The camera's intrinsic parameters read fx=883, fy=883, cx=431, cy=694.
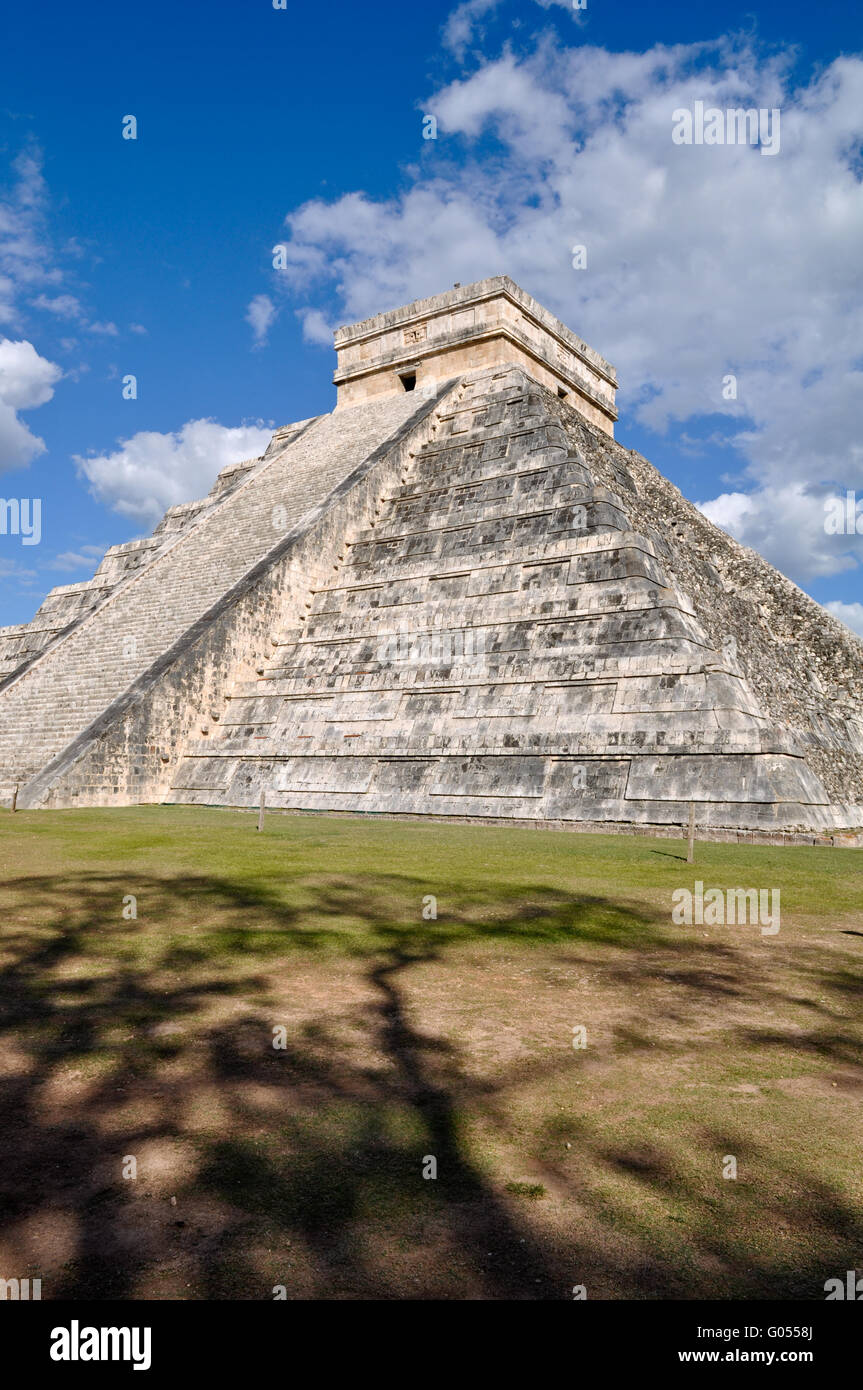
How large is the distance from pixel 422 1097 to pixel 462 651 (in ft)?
43.1

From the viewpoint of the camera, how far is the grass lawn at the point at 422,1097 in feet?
8.14

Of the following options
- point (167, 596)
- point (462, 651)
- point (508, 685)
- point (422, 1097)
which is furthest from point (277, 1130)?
point (167, 596)

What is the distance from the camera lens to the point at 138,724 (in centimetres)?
1688

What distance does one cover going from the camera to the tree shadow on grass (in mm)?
2430

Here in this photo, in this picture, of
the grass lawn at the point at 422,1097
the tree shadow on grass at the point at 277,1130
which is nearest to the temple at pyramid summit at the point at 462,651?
the grass lawn at the point at 422,1097

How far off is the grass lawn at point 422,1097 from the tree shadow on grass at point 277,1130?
0.01m

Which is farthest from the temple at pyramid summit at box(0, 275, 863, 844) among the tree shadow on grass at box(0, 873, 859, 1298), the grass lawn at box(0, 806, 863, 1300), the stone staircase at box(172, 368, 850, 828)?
the tree shadow on grass at box(0, 873, 859, 1298)

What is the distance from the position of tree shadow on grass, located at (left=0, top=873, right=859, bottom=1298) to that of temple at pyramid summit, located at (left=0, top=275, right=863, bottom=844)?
7698 mm

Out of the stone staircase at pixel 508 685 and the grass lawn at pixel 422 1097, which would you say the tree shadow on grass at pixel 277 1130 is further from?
the stone staircase at pixel 508 685

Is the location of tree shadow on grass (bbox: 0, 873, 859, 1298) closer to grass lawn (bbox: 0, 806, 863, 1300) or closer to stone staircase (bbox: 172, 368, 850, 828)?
grass lawn (bbox: 0, 806, 863, 1300)

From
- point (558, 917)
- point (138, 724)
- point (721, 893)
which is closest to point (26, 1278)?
point (558, 917)

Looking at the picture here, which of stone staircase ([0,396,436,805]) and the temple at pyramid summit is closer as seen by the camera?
the temple at pyramid summit
